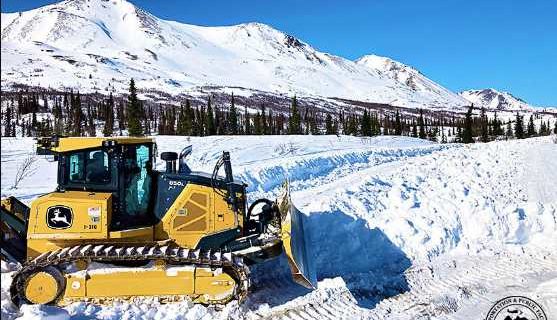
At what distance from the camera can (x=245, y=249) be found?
9062mm

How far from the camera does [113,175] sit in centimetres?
879

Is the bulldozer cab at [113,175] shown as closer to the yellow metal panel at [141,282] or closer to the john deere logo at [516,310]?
the yellow metal panel at [141,282]

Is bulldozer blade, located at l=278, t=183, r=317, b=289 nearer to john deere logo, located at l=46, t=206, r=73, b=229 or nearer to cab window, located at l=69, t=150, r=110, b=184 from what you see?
cab window, located at l=69, t=150, r=110, b=184

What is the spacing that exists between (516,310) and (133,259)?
5.93 metres

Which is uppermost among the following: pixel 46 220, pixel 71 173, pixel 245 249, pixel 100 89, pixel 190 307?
pixel 100 89

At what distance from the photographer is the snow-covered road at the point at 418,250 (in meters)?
8.38

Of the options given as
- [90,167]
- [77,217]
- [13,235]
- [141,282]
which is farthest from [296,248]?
[13,235]

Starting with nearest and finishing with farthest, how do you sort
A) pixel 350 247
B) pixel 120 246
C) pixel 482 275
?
1. pixel 120 246
2. pixel 482 275
3. pixel 350 247

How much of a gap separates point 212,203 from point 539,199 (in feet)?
33.6

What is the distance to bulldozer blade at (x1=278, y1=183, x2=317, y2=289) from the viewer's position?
8.17 metres

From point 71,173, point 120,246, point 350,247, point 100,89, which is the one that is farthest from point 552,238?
point 100,89

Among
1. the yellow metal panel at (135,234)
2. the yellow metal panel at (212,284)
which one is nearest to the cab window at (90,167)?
the yellow metal panel at (135,234)

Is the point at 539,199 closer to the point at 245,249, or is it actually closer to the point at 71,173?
the point at 245,249

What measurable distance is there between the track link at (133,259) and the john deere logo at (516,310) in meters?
3.76
